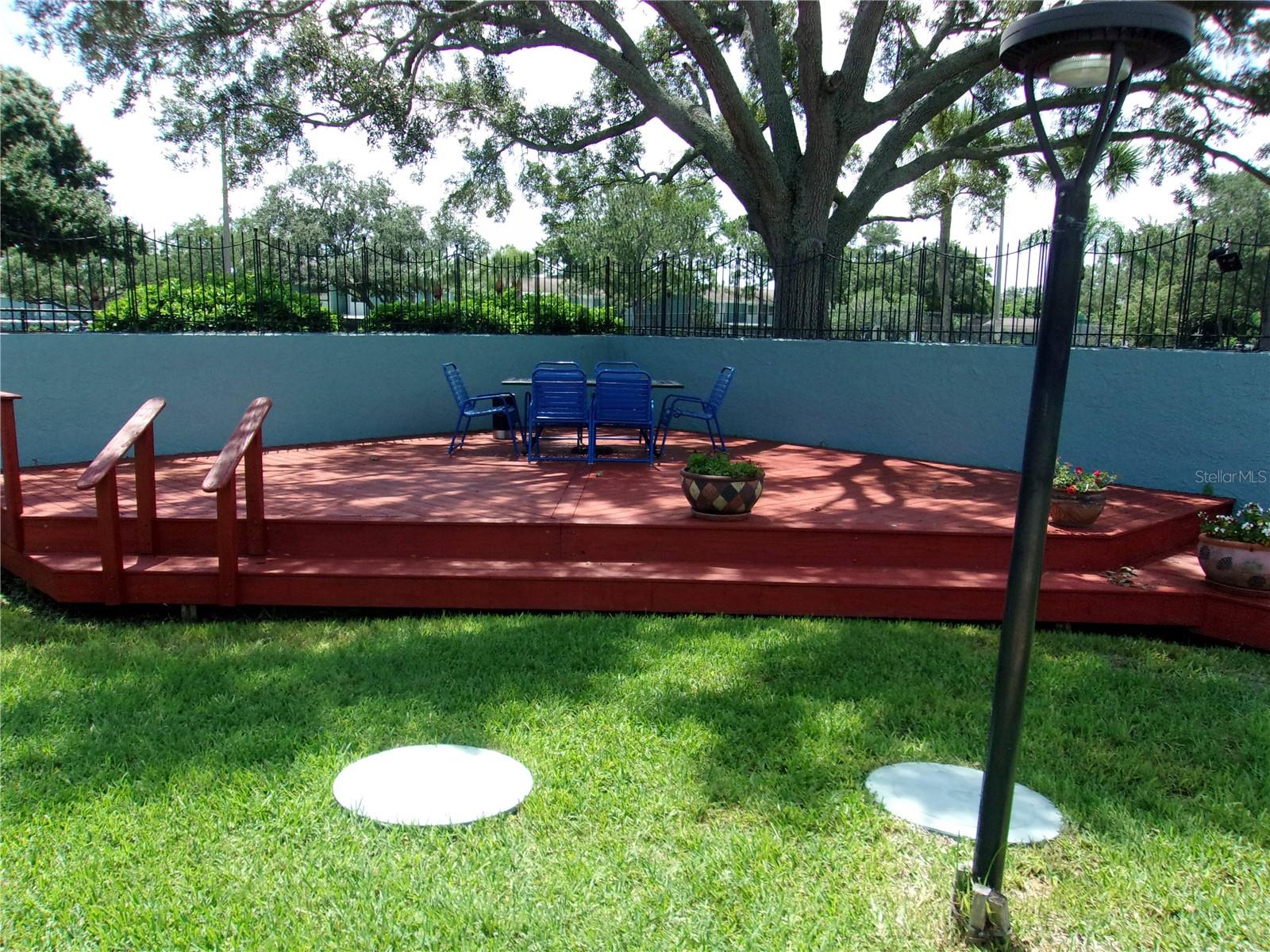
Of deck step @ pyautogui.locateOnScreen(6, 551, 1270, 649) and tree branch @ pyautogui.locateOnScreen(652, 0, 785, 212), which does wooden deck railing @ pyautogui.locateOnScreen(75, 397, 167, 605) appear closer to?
deck step @ pyautogui.locateOnScreen(6, 551, 1270, 649)

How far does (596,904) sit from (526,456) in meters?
6.24

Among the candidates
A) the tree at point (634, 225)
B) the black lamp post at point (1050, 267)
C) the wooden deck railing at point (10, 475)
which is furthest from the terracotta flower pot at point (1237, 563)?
the tree at point (634, 225)

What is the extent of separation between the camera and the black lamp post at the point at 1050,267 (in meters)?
2.04

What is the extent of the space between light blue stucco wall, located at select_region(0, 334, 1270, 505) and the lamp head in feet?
18.5

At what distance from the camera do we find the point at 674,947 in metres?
2.34

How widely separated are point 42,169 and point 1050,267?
3189cm

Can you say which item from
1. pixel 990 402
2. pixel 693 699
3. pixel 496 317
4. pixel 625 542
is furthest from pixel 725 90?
pixel 693 699

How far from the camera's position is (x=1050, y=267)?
221 centimetres

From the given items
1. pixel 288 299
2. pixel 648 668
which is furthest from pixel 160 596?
pixel 288 299

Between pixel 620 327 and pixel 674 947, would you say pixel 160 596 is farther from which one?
pixel 620 327

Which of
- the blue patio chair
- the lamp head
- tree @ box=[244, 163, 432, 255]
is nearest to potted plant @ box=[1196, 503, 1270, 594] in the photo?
the lamp head

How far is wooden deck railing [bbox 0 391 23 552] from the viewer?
5.38 m

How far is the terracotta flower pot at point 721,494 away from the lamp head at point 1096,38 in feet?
11.5

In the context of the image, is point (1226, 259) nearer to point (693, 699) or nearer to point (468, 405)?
point (693, 699)
